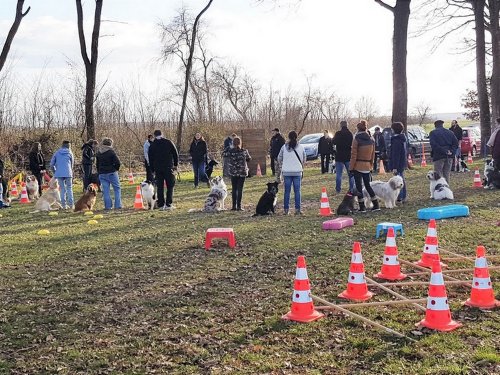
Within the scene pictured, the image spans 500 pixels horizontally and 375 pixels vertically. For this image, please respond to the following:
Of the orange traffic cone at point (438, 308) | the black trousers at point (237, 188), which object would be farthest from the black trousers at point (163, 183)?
the orange traffic cone at point (438, 308)

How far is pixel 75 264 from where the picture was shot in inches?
317

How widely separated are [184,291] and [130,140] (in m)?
21.7

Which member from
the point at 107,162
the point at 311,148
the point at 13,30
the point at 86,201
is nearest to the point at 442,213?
the point at 107,162

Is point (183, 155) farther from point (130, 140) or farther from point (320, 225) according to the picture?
point (320, 225)

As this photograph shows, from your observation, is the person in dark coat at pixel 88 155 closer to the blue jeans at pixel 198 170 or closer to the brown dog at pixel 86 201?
the brown dog at pixel 86 201

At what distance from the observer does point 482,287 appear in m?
5.35

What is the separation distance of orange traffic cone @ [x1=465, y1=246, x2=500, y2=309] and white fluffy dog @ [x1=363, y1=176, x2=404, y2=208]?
21.8ft

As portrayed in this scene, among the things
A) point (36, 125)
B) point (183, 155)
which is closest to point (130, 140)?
point (183, 155)

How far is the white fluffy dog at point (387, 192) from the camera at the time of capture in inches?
472

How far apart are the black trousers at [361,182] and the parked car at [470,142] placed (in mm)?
15744

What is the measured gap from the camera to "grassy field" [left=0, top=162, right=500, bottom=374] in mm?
4418

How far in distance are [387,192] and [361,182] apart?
0.78 meters

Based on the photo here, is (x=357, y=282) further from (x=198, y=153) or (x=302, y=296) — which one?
(x=198, y=153)

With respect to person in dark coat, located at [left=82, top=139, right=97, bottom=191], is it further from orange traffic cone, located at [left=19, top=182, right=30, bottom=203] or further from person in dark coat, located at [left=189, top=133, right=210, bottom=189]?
person in dark coat, located at [left=189, top=133, right=210, bottom=189]
